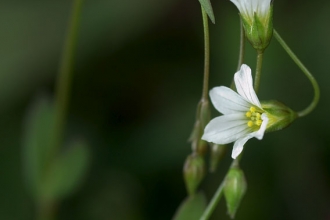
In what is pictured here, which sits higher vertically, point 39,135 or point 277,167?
point 39,135

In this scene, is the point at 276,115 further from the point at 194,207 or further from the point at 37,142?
the point at 37,142

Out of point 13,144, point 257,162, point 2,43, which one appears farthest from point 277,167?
point 2,43

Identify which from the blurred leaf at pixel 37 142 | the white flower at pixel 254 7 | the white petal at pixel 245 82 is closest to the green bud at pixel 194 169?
the white petal at pixel 245 82

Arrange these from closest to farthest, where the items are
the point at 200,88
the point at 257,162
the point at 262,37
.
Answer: the point at 262,37 < the point at 257,162 < the point at 200,88

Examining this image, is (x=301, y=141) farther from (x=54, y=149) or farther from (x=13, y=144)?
(x=13, y=144)

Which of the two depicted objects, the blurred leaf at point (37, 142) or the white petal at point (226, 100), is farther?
the blurred leaf at point (37, 142)

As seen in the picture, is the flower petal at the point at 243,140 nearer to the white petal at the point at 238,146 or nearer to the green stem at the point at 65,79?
the white petal at the point at 238,146

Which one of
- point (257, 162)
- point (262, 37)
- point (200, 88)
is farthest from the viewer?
point (200, 88)
